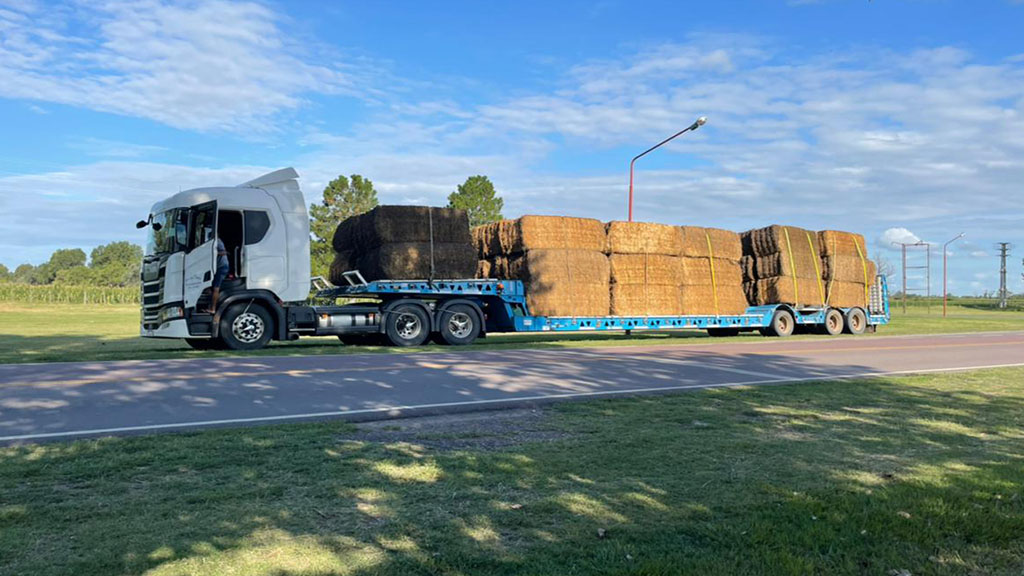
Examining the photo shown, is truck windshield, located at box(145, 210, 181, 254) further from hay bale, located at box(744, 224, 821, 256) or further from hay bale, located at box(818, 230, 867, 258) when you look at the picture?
hay bale, located at box(818, 230, 867, 258)

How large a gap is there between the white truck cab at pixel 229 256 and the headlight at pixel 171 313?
0.07 ft

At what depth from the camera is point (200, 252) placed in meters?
16.6

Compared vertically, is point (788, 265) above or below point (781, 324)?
above

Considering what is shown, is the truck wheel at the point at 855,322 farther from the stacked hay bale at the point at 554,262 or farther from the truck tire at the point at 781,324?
the stacked hay bale at the point at 554,262

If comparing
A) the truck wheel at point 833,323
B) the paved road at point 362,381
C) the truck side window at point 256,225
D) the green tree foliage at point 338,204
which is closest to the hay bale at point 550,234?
the paved road at point 362,381

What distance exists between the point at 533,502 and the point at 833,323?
26.1m

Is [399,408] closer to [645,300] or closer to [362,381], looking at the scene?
[362,381]

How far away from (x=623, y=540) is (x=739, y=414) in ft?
15.2

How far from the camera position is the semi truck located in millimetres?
16609

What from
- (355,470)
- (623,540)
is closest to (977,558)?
(623,540)

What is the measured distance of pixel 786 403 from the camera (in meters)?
9.25

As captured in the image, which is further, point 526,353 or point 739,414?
point 526,353

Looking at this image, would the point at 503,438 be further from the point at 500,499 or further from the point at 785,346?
the point at 785,346

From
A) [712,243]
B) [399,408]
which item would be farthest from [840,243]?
[399,408]
